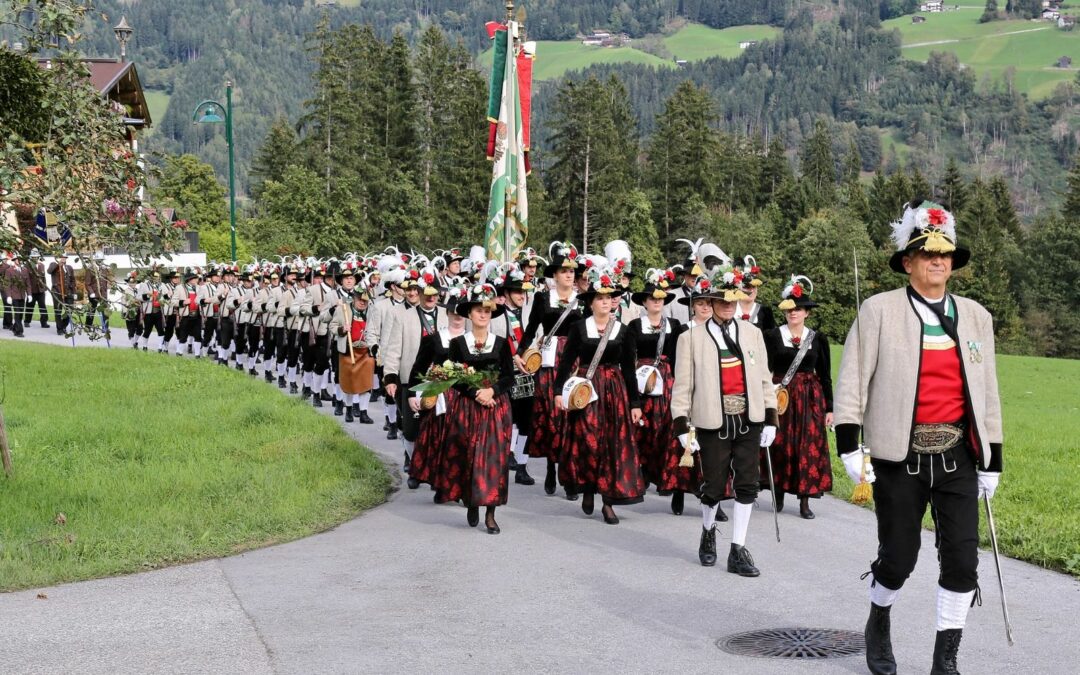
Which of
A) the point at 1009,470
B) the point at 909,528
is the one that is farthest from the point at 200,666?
the point at 1009,470

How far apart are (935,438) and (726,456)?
297cm

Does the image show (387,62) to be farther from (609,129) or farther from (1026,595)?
(1026,595)

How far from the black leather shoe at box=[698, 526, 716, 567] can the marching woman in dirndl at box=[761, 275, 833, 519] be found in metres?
2.08

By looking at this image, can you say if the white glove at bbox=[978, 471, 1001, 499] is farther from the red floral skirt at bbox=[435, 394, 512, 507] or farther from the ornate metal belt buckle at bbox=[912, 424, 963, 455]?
the red floral skirt at bbox=[435, 394, 512, 507]

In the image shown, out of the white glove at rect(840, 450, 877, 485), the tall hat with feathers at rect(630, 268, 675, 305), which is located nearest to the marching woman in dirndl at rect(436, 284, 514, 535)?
the tall hat with feathers at rect(630, 268, 675, 305)

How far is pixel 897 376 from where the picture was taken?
21.5ft

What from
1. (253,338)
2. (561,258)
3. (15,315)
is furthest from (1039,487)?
(15,315)

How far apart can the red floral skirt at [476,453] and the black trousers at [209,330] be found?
20.3 metres

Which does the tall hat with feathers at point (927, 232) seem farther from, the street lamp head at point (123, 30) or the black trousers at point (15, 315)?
the black trousers at point (15, 315)

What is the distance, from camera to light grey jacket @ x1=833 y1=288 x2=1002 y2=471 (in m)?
6.48

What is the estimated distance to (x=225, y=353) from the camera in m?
29.1

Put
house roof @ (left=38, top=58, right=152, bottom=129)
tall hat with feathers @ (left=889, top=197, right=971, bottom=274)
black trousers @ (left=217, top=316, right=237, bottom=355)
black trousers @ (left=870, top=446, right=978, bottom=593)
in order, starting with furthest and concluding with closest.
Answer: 1. house roof @ (left=38, top=58, right=152, bottom=129)
2. black trousers @ (left=217, top=316, right=237, bottom=355)
3. tall hat with feathers @ (left=889, top=197, right=971, bottom=274)
4. black trousers @ (left=870, top=446, right=978, bottom=593)

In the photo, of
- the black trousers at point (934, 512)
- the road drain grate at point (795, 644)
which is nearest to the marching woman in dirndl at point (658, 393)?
the road drain grate at point (795, 644)

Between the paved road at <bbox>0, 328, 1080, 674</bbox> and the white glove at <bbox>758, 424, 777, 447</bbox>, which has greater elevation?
the white glove at <bbox>758, 424, 777, 447</bbox>
